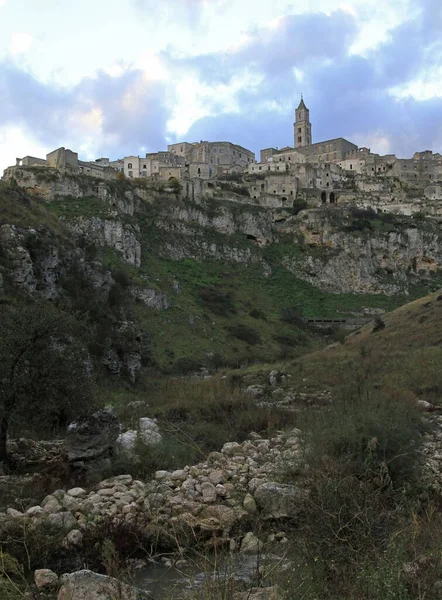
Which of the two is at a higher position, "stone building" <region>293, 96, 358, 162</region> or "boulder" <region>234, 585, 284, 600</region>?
"stone building" <region>293, 96, 358, 162</region>

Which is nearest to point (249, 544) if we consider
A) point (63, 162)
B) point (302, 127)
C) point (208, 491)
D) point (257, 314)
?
point (208, 491)

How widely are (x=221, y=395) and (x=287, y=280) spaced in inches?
1935

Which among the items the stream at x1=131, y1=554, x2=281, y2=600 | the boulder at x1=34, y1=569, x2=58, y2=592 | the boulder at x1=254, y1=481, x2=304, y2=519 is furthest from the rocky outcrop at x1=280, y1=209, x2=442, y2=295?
the boulder at x1=34, y1=569, x2=58, y2=592

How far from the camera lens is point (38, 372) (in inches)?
478

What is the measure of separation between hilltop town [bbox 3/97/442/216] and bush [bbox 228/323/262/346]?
94.2ft

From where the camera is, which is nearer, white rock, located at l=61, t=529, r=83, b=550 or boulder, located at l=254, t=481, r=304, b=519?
white rock, located at l=61, t=529, r=83, b=550

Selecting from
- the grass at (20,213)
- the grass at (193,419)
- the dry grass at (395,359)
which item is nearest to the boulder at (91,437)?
the grass at (193,419)

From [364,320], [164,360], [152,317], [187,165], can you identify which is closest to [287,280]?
[364,320]

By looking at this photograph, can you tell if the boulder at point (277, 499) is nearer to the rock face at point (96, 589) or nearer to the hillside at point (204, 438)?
the hillside at point (204, 438)

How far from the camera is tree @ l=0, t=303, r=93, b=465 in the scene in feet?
38.5

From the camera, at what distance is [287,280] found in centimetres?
6844

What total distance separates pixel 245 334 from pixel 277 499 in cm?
Result: 4127

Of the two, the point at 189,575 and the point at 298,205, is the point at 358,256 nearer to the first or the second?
the point at 298,205

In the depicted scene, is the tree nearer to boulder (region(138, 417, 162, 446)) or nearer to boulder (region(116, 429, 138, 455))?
boulder (region(116, 429, 138, 455))
